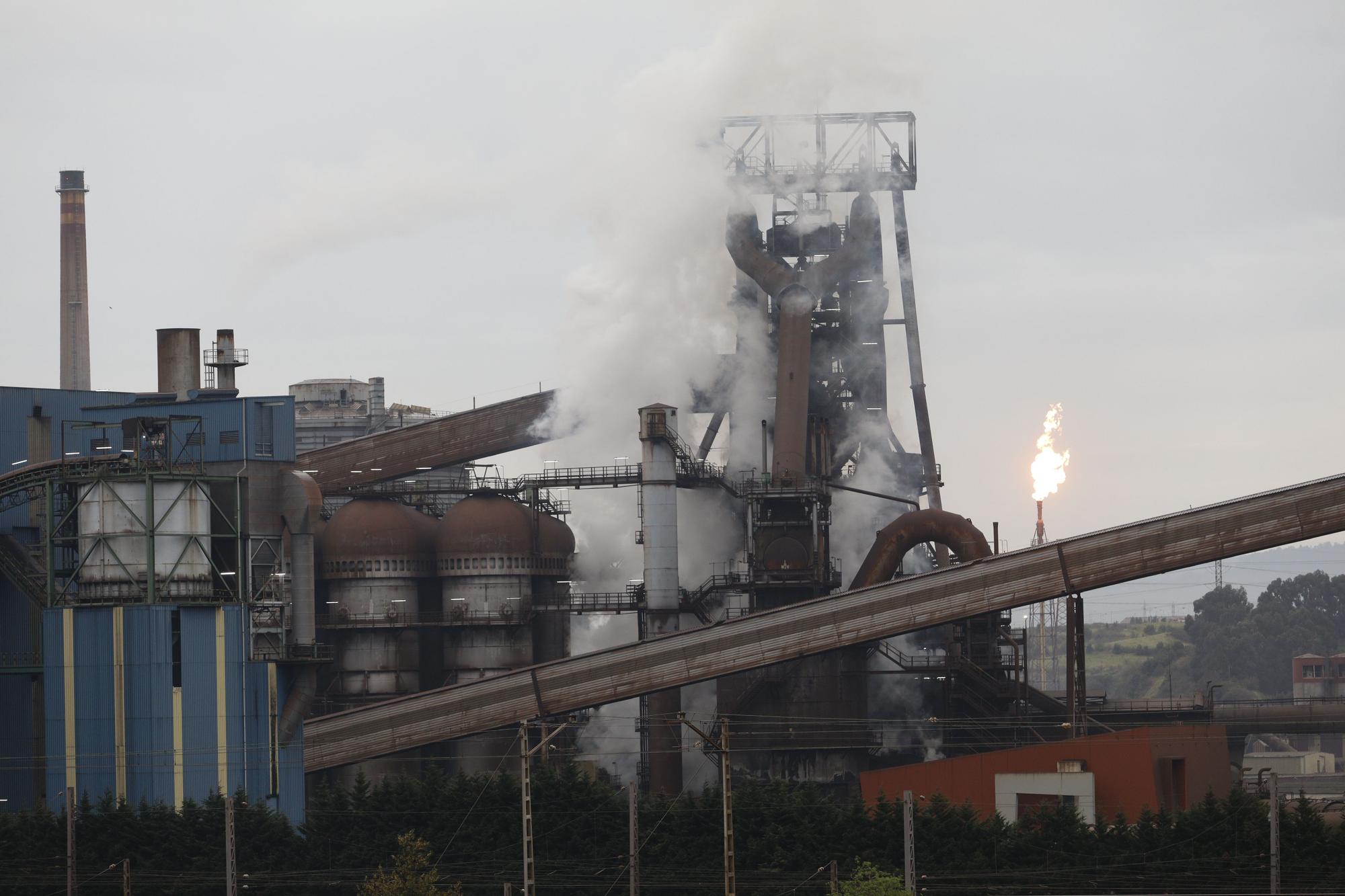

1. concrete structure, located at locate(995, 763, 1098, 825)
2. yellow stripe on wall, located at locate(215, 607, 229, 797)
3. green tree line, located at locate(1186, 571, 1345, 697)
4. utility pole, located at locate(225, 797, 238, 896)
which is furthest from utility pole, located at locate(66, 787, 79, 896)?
green tree line, located at locate(1186, 571, 1345, 697)

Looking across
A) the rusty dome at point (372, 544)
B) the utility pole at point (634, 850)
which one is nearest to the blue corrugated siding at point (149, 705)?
the utility pole at point (634, 850)

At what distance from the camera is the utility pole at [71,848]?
189ft

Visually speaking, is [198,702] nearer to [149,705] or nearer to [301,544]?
[149,705]

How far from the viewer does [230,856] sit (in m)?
56.7

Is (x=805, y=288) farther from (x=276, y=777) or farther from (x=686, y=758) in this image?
(x=276, y=777)

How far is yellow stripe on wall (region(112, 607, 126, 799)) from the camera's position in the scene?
61.9 meters

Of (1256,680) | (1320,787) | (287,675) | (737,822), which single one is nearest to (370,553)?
(287,675)

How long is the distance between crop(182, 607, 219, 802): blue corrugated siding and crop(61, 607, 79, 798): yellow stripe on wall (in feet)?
11.5

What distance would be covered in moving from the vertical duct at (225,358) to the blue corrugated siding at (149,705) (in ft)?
70.4

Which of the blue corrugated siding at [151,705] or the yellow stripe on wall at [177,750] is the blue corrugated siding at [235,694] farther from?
the yellow stripe on wall at [177,750]

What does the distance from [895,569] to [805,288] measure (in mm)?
13195

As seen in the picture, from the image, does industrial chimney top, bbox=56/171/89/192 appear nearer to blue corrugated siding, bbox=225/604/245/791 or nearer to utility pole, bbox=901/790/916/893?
blue corrugated siding, bbox=225/604/245/791

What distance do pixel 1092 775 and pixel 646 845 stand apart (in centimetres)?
1419

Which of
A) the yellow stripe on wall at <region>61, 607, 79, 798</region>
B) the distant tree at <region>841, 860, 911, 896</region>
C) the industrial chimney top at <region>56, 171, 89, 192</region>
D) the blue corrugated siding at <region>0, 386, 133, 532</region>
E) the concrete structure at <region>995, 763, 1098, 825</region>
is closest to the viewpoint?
the distant tree at <region>841, 860, 911, 896</region>
